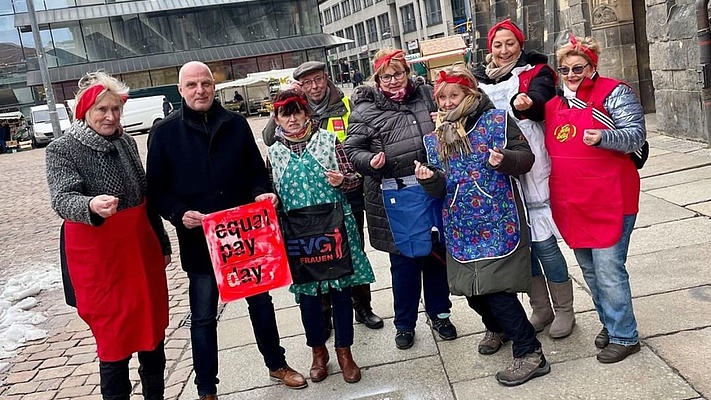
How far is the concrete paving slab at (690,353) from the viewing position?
3.35 m

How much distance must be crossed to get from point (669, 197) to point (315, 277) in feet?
15.4

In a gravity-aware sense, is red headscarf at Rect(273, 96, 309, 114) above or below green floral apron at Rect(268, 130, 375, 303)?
above

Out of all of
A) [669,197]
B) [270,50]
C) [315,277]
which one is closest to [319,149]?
[315,277]

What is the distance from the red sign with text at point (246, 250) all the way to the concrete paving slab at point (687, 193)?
464 centimetres

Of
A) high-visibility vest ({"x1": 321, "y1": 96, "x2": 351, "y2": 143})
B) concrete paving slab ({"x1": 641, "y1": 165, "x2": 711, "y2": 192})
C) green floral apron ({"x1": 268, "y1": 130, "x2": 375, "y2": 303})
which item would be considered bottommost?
concrete paving slab ({"x1": 641, "y1": 165, "x2": 711, "y2": 192})

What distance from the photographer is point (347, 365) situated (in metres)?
4.05

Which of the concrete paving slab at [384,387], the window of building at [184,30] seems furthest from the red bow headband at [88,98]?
the window of building at [184,30]

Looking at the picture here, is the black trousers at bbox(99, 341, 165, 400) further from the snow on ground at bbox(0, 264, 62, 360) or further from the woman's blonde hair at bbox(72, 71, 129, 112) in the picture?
the snow on ground at bbox(0, 264, 62, 360)

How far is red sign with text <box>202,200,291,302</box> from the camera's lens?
3744 mm

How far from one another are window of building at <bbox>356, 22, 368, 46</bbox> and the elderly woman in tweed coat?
81923 mm

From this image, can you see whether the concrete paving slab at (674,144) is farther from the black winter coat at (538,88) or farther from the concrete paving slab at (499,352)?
the black winter coat at (538,88)

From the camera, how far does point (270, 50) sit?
41906 mm

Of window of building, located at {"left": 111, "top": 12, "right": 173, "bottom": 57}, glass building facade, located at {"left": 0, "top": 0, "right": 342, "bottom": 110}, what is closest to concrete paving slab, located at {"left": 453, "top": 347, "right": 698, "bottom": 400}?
glass building facade, located at {"left": 0, "top": 0, "right": 342, "bottom": 110}

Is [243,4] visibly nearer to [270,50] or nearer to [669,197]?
[270,50]
